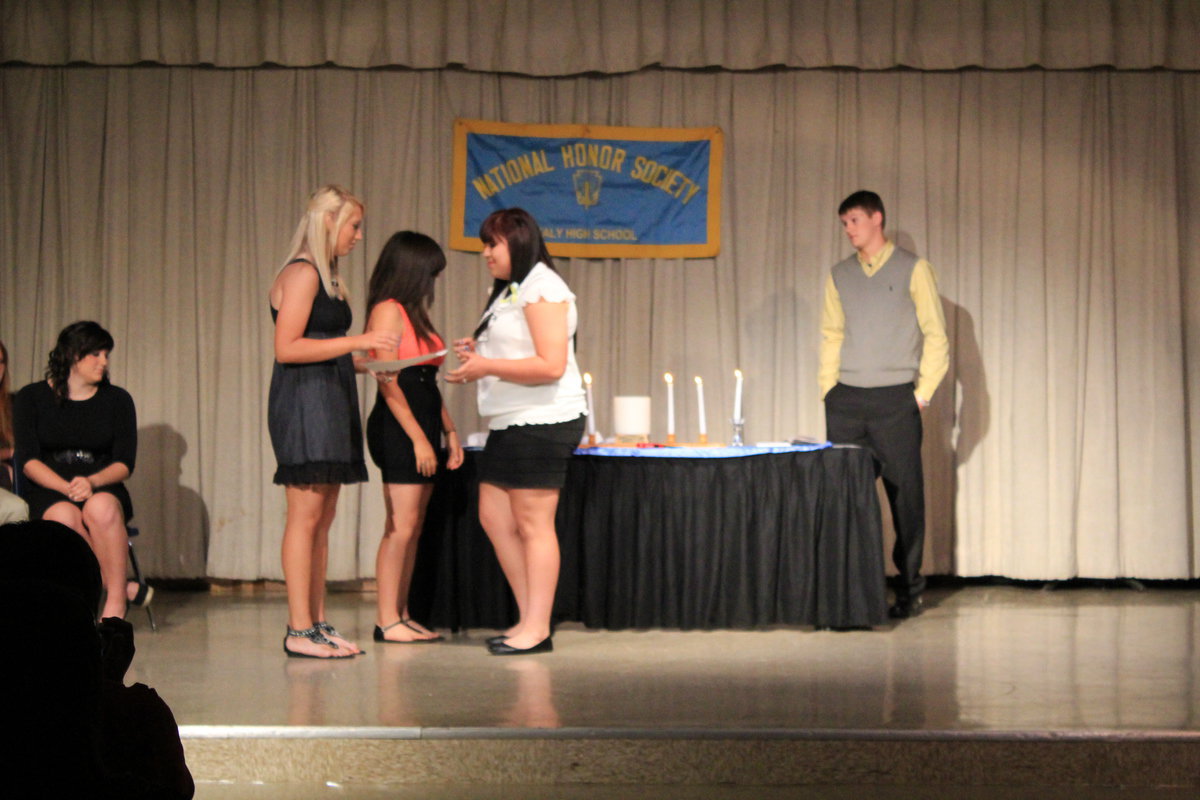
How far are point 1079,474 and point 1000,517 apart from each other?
0.44m

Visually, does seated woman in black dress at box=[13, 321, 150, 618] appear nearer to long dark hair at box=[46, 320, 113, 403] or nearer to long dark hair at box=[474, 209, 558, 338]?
long dark hair at box=[46, 320, 113, 403]

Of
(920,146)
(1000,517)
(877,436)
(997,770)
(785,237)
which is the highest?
(920,146)

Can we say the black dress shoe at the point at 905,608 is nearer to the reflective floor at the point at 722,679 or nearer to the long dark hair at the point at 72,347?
the reflective floor at the point at 722,679

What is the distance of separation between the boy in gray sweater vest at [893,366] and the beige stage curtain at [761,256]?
0.98 metres

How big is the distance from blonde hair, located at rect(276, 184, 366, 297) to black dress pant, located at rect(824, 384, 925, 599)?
2.23 meters

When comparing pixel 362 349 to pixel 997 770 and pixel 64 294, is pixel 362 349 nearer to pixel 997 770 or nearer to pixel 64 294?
pixel 997 770

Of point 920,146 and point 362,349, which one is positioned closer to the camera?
point 362,349

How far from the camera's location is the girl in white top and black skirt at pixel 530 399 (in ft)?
13.0

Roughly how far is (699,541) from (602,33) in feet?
8.89

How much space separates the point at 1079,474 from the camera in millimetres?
6059

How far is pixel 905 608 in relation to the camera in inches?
199

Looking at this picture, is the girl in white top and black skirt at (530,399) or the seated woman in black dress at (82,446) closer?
the girl in white top and black skirt at (530,399)

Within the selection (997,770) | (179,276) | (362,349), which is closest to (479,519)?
(362,349)

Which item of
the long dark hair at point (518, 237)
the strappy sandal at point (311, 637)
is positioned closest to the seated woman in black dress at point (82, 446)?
the strappy sandal at point (311, 637)
